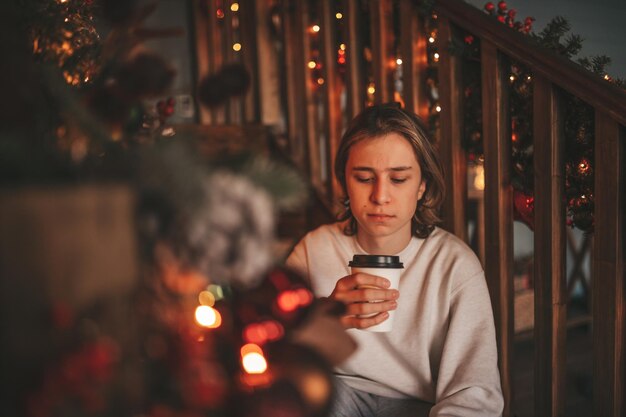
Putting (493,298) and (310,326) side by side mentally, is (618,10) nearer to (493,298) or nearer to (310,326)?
(493,298)

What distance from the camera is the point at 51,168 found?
22.8 inches

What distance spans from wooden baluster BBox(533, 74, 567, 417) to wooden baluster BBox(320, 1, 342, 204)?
110cm

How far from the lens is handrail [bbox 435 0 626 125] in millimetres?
1337

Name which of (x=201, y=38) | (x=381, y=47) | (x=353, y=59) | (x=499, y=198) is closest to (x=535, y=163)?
(x=499, y=198)

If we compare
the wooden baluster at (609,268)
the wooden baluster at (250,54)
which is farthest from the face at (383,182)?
the wooden baluster at (250,54)

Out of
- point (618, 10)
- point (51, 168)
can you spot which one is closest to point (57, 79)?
point (51, 168)

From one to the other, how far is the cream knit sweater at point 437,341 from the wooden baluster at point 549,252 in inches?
9.1

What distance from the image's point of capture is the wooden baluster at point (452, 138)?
5.91 ft

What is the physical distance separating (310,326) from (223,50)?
338 cm

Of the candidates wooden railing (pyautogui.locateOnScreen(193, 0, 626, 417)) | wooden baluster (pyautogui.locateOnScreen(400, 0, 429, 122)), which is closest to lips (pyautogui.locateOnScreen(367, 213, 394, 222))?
wooden railing (pyautogui.locateOnScreen(193, 0, 626, 417))

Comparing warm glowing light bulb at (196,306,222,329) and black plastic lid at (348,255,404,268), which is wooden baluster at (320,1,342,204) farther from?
warm glowing light bulb at (196,306,222,329)

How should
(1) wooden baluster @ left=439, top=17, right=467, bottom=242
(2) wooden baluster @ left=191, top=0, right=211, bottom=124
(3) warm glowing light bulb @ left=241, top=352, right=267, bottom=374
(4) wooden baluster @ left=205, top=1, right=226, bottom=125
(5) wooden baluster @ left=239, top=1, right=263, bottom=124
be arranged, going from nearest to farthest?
(3) warm glowing light bulb @ left=241, top=352, right=267, bottom=374, (1) wooden baluster @ left=439, top=17, right=467, bottom=242, (5) wooden baluster @ left=239, top=1, right=263, bottom=124, (4) wooden baluster @ left=205, top=1, right=226, bottom=125, (2) wooden baluster @ left=191, top=0, right=211, bottom=124

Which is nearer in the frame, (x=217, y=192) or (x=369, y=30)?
(x=217, y=192)

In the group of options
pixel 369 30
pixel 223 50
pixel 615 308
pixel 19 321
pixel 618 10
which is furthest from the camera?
pixel 223 50
